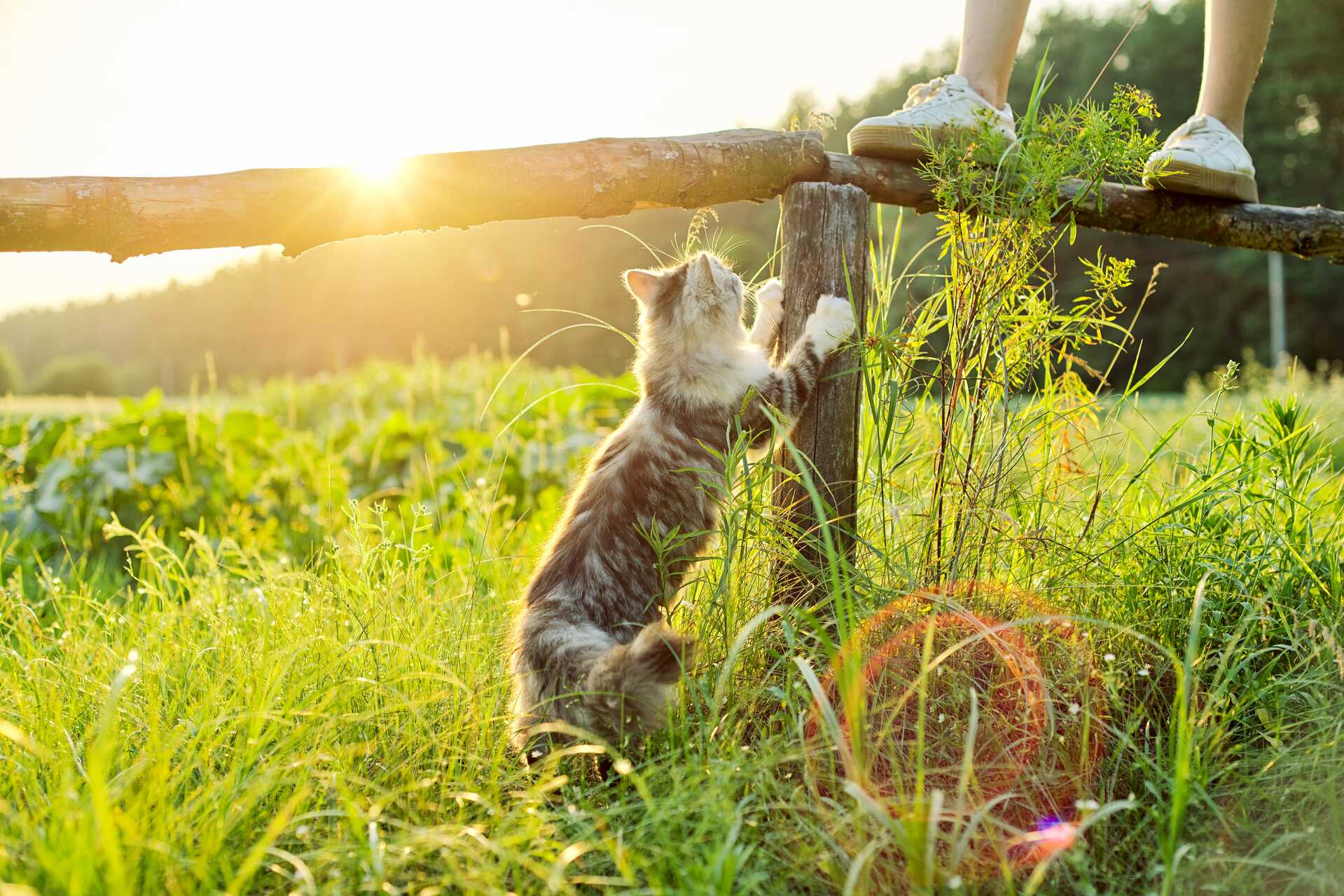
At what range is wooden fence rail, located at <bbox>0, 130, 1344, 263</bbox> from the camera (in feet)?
6.86

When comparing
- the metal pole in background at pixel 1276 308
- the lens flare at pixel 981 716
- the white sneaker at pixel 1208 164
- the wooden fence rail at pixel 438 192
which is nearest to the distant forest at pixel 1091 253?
the metal pole in background at pixel 1276 308

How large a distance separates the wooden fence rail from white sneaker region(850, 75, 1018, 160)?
6 centimetres

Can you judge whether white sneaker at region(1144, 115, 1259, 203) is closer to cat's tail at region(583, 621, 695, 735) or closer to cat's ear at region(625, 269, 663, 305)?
cat's ear at region(625, 269, 663, 305)

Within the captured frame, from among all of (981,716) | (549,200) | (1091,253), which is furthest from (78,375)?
(981,716)

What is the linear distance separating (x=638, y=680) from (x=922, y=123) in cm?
186

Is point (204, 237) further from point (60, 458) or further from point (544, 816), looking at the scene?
point (60, 458)

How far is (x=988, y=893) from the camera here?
5.15 ft

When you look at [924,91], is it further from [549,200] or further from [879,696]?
[879,696]

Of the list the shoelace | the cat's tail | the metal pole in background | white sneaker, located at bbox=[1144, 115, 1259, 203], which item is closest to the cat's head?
the shoelace

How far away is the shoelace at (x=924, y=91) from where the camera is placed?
2873 mm

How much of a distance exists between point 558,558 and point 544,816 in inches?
31.9

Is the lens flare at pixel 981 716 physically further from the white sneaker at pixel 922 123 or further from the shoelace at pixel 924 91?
the shoelace at pixel 924 91

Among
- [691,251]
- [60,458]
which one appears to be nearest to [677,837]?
[691,251]

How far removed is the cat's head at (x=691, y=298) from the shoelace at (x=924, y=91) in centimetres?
83
